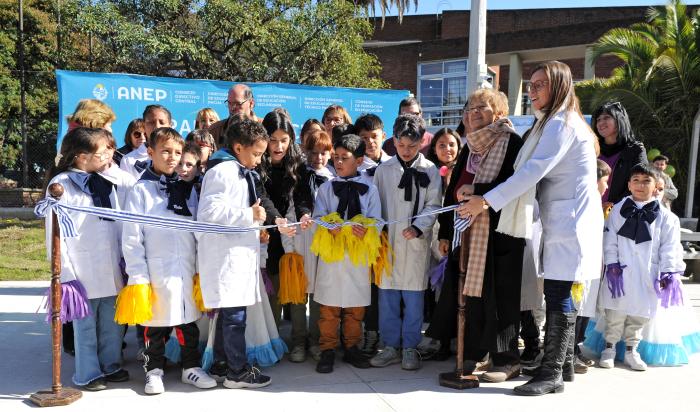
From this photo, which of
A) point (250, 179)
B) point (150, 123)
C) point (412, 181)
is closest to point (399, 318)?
point (412, 181)

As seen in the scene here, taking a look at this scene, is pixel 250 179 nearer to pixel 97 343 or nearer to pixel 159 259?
pixel 159 259

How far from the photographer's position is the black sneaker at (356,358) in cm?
450

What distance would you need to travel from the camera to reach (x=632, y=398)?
3.98 m

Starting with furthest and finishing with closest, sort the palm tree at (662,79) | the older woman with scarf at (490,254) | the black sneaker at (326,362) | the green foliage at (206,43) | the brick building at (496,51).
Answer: the brick building at (496,51), the palm tree at (662,79), the green foliage at (206,43), the black sneaker at (326,362), the older woman with scarf at (490,254)

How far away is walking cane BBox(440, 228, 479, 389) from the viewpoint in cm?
404

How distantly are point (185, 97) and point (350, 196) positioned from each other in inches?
216

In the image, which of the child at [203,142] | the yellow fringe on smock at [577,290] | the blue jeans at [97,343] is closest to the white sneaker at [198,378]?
the blue jeans at [97,343]

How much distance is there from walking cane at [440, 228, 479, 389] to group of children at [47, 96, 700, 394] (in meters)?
0.42

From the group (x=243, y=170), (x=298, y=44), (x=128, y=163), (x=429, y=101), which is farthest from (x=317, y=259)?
(x=429, y=101)

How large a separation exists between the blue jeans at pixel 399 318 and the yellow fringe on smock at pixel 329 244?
1.70 ft

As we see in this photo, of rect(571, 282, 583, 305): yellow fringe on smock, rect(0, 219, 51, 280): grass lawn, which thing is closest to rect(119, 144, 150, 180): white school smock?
rect(571, 282, 583, 305): yellow fringe on smock

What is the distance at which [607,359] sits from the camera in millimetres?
4645

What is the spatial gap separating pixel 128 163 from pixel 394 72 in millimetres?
23128

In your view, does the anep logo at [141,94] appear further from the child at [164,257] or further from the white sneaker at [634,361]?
the white sneaker at [634,361]
